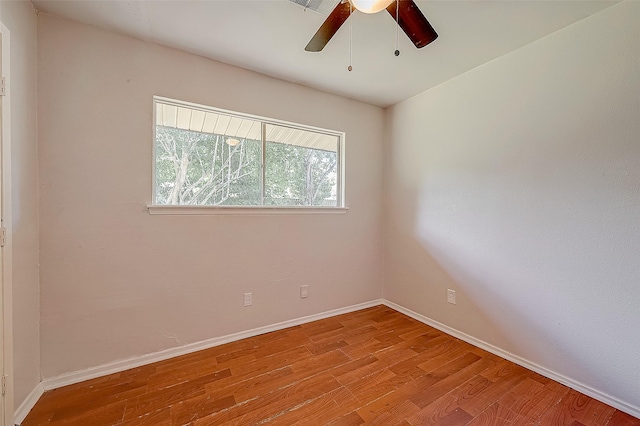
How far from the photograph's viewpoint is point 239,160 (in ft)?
7.86

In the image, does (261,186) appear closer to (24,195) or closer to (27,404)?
(24,195)

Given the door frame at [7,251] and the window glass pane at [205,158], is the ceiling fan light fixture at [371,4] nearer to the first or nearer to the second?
the window glass pane at [205,158]

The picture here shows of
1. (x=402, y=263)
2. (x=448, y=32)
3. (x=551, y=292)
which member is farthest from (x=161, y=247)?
(x=551, y=292)

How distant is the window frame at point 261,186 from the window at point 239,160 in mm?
10

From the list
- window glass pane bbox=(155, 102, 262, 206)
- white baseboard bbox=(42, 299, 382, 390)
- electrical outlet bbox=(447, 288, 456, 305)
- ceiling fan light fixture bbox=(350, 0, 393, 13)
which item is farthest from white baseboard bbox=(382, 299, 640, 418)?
ceiling fan light fixture bbox=(350, 0, 393, 13)

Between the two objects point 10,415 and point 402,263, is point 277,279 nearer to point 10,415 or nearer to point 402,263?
point 402,263

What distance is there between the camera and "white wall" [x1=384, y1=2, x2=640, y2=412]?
1549 millimetres

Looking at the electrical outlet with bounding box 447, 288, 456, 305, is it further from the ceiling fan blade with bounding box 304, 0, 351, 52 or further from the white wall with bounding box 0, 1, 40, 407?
the white wall with bounding box 0, 1, 40, 407

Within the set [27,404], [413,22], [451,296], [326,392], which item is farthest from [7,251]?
[451,296]

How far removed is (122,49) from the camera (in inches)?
73.4

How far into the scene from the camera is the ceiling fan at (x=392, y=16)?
1140 millimetres

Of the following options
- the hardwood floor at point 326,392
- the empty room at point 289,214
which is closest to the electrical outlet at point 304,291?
the empty room at point 289,214

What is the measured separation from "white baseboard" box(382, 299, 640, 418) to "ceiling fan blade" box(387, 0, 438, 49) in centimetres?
237

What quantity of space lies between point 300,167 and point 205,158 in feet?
3.05
